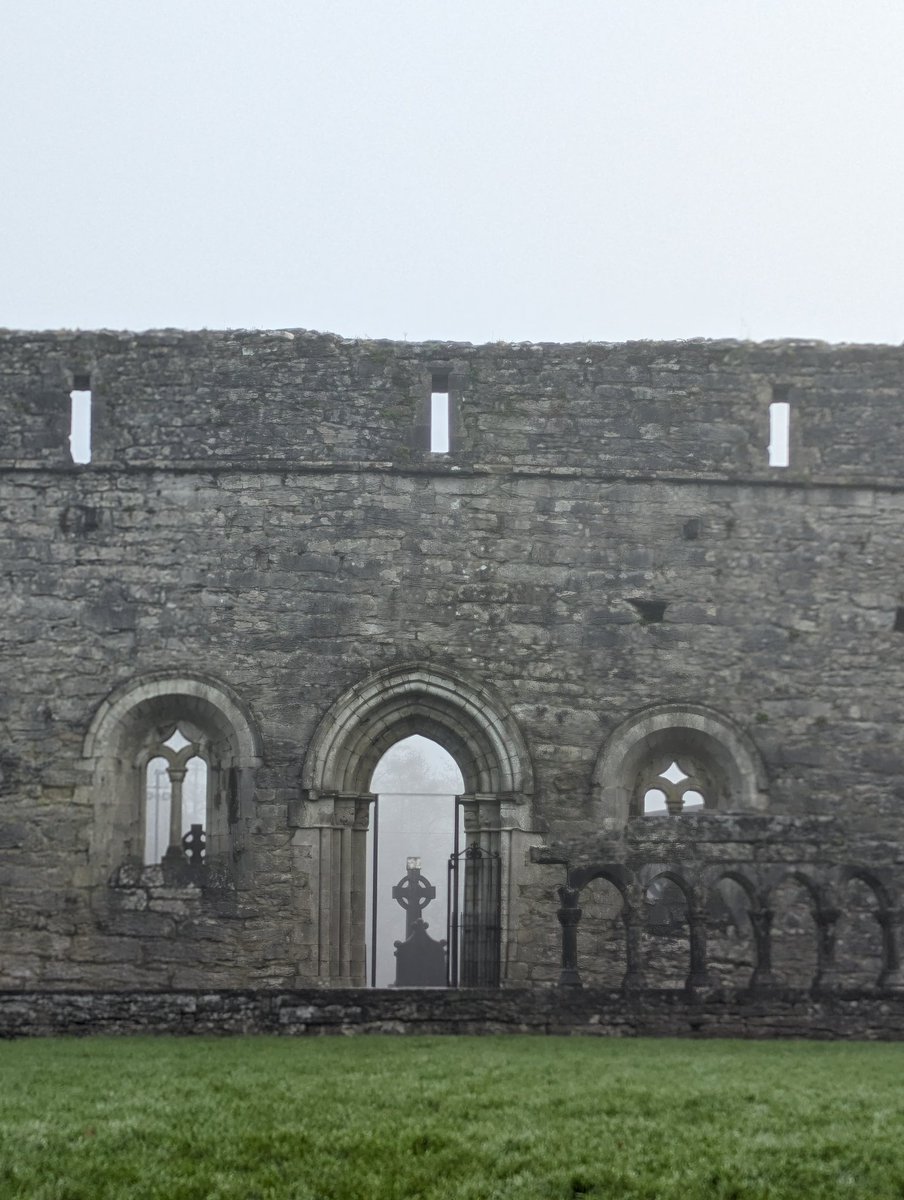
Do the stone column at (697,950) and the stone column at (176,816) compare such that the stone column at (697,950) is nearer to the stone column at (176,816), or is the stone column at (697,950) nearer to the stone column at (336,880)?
the stone column at (336,880)

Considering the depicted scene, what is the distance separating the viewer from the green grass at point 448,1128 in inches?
329

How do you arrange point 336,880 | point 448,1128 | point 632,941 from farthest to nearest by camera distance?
1. point 336,880
2. point 632,941
3. point 448,1128

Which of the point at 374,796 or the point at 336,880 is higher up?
the point at 374,796

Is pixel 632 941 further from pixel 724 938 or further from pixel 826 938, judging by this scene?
pixel 724 938

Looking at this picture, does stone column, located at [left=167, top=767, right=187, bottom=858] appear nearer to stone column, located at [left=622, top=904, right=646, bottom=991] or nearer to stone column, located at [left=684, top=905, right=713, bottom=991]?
stone column, located at [left=622, top=904, right=646, bottom=991]

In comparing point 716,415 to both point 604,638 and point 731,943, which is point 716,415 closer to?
point 604,638

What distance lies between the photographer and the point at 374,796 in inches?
651

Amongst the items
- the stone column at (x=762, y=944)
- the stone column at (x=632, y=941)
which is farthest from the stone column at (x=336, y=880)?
the stone column at (x=762, y=944)

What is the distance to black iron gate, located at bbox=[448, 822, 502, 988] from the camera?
16.0 m

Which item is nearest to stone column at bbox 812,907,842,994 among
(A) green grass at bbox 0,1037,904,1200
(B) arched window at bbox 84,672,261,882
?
(A) green grass at bbox 0,1037,904,1200

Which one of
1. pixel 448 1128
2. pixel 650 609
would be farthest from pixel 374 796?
pixel 448 1128

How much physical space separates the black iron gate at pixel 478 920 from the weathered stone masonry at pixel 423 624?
0.18 meters

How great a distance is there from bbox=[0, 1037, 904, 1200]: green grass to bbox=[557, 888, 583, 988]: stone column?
248cm

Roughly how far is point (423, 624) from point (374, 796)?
163 cm
